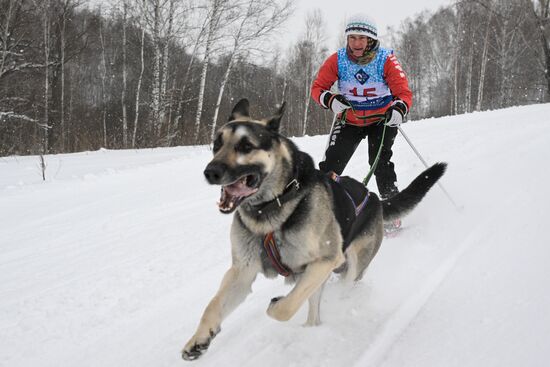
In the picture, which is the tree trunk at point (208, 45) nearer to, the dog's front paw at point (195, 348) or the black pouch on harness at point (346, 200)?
the black pouch on harness at point (346, 200)

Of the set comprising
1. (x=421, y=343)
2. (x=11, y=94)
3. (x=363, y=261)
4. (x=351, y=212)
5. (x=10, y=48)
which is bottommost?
(x=421, y=343)

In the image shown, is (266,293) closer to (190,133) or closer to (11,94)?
(190,133)

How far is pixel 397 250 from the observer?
416cm

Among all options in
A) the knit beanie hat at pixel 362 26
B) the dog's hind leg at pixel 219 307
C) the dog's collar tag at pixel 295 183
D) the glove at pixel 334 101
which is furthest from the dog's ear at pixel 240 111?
the knit beanie hat at pixel 362 26

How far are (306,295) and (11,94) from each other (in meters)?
18.1

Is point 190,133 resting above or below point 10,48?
below

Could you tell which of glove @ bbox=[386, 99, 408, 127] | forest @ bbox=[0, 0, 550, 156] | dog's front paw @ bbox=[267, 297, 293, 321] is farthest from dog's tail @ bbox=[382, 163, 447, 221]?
forest @ bbox=[0, 0, 550, 156]

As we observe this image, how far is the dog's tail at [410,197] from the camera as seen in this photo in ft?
12.4

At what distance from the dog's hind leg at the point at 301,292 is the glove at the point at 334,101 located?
2069 millimetres

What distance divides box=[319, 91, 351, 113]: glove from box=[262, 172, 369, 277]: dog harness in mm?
1083

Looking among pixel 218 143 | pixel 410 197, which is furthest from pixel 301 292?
pixel 410 197

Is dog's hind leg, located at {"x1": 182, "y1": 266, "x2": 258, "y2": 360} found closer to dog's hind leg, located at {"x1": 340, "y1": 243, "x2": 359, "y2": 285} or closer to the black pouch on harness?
the black pouch on harness

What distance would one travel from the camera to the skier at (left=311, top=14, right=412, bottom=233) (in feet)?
12.9

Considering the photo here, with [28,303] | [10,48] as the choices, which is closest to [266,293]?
[28,303]
